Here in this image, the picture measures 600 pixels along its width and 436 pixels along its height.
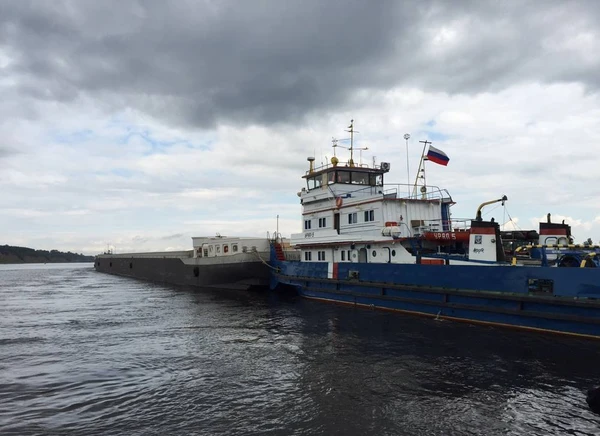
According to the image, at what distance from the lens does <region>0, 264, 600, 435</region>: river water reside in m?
8.22

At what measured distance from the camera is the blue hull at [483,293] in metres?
13.9

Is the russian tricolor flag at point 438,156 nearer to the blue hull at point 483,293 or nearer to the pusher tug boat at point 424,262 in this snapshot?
the pusher tug boat at point 424,262

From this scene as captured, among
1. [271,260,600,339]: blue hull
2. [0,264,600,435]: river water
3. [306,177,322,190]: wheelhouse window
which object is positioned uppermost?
[306,177,322,190]: wheelhouse window

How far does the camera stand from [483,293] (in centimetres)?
1620

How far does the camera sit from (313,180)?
27750 millimetres

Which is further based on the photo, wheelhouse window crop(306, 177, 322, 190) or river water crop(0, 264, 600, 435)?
wheelhouse window crop(306, 177, 322, 190)

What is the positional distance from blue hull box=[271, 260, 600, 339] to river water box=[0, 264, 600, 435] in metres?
0.57

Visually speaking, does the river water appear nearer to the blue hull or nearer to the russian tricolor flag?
the blue hull

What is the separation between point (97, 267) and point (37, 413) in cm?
7751

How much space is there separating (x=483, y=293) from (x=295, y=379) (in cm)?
904

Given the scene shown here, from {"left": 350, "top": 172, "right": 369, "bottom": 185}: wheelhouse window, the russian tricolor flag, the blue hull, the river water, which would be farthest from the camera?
{"left": 350, "top": 172, "right": 369, "bottom": 185}: wheelhouse window

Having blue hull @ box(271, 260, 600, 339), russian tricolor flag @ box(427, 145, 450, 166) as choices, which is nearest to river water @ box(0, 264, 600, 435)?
blue hull @ box(271, 260, 600, 339)

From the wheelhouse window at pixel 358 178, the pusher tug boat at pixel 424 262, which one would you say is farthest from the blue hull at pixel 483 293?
the wheelhouse window at pixel 358 178

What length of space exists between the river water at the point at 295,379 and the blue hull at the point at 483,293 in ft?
1.87
